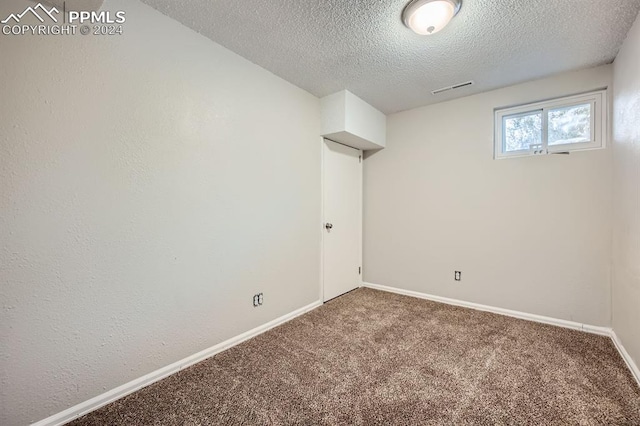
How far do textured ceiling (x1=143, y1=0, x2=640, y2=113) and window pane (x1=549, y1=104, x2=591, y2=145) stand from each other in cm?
39

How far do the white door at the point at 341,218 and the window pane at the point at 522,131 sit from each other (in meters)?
1.79

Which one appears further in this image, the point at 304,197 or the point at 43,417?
the point at 304,197

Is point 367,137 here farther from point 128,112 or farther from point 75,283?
point 75,283

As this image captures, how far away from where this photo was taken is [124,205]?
1.61m

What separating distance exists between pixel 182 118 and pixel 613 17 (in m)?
3.09

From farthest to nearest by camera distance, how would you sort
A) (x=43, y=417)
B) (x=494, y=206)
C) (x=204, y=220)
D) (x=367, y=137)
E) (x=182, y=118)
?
1. (x=367, y=137)
2. (x=494, y=206)
3. (x=204, y=220)
4. (x=182, y=118)
5. (x=43, y=417)

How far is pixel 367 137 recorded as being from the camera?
326cm

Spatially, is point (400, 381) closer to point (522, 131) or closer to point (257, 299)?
point (257, 299)

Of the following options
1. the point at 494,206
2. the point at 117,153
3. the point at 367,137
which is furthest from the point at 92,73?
the point at 494,206

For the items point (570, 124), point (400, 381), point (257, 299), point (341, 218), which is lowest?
point (400, 381)

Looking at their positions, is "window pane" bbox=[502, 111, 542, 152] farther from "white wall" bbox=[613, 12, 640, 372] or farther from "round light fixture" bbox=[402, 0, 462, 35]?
"round light fixture" bbox=[402, 0, 462, 35]

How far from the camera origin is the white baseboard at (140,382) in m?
1.38

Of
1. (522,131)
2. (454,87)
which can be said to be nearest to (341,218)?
(454,87)

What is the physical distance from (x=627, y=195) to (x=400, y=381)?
2206 mm
